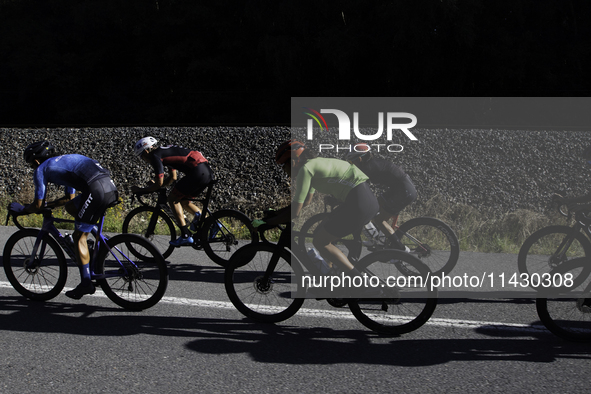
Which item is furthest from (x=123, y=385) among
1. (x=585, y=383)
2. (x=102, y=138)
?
(x=102, y=138)

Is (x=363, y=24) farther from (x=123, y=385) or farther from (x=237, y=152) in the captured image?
(x=123, y=385)

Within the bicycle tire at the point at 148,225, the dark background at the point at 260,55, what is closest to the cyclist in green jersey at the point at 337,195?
the bicycle tire at the point at 148,225

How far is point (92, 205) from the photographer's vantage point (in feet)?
16.6

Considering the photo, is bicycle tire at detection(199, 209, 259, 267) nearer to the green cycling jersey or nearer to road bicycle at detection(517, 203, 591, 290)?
the green cycling jersey

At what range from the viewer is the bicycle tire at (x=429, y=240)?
6.35 metres

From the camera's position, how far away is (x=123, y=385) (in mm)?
3621

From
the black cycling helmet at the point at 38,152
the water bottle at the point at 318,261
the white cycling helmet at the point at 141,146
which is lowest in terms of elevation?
the water bottle at the point at 318,261

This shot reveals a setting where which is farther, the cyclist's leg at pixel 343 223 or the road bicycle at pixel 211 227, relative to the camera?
the road bicycle at pixel 211 227

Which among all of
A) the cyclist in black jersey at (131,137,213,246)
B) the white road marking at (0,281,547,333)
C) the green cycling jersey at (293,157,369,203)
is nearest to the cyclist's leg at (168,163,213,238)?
the cyclist in black jersey at (131,137,213,246)

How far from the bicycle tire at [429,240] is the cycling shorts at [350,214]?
189 centimetres

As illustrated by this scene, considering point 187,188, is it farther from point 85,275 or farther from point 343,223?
point 343,223

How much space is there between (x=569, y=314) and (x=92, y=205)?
447 centimetres

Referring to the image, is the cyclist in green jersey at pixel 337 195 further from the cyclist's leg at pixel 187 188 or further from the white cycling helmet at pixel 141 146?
the white cycling helmet at pixel 141 146

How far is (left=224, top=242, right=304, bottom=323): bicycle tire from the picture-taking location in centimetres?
475
